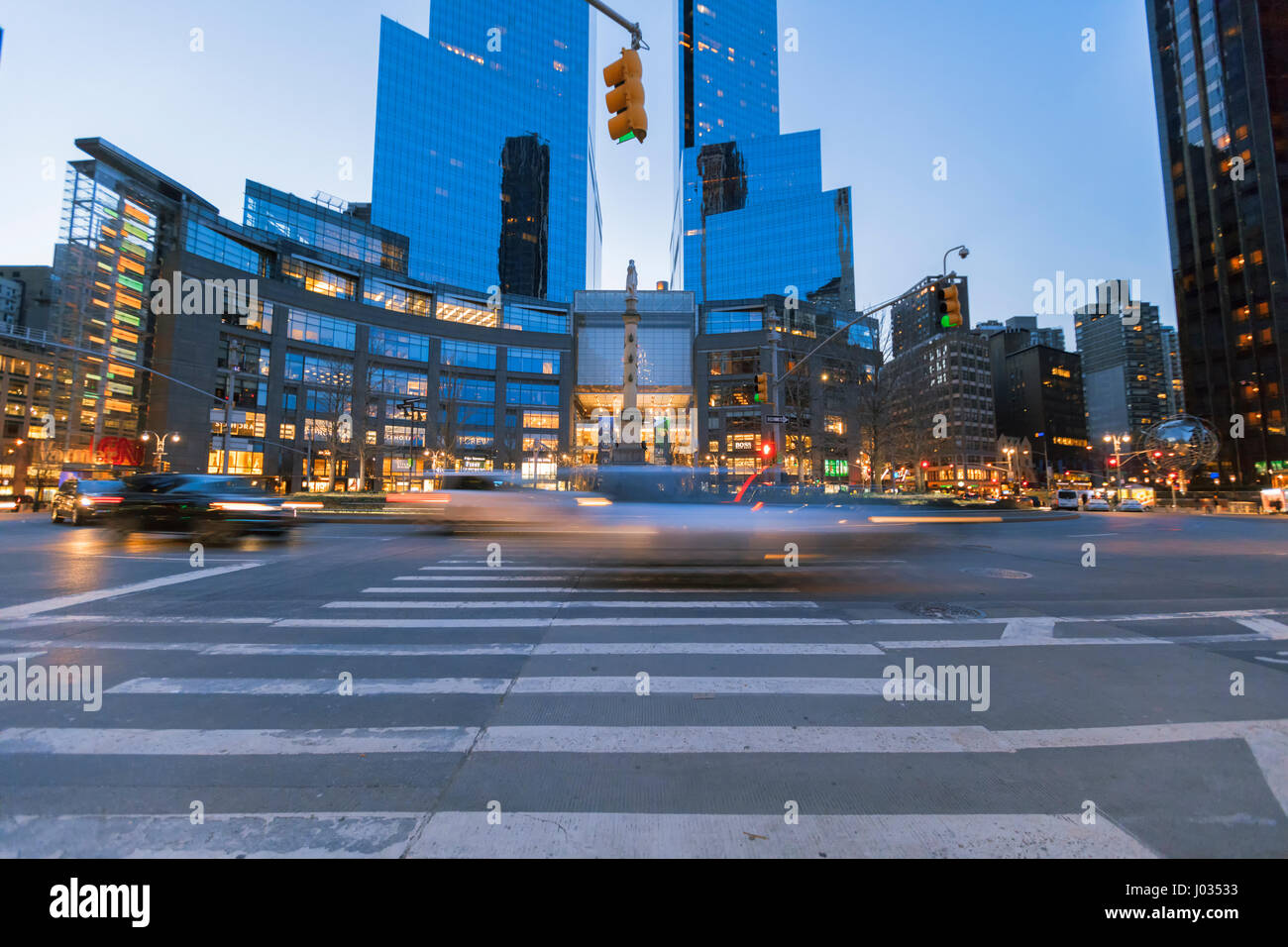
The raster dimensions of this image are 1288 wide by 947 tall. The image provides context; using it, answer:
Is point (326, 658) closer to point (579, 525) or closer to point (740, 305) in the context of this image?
point (579, 525)

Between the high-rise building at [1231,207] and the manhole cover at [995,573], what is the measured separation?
248 feet

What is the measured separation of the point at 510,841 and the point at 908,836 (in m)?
1.76

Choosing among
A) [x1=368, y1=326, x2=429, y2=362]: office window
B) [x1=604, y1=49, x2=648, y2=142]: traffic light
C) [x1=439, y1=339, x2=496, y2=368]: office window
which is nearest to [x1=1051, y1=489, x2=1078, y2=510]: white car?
[x1=604, y1=49, x2=648, y2=142]: traffic light

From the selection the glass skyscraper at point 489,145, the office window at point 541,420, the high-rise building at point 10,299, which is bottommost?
the office window at point 541,420

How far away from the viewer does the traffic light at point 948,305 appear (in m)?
12.6

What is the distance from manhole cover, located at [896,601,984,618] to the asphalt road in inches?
2.6

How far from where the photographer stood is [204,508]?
14.9 meters

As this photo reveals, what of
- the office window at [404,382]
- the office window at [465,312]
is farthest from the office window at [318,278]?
the office window at [404,382]

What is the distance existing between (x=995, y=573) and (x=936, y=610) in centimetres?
433

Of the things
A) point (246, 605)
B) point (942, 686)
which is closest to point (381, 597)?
point (246, 605)

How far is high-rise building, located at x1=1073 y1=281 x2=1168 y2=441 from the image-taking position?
162m

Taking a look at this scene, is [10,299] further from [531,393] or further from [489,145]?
[531,393]

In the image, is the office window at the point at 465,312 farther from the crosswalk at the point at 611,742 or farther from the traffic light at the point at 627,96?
the crosswalk at the point at 611,742

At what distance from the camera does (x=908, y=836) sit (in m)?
2.29
